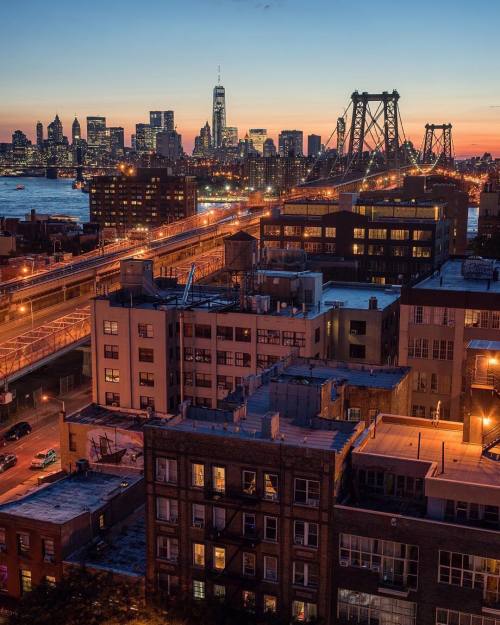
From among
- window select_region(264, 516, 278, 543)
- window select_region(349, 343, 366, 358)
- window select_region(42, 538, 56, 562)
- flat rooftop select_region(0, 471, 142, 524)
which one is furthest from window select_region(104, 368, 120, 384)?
window select_region(264, 516, 278, 543)

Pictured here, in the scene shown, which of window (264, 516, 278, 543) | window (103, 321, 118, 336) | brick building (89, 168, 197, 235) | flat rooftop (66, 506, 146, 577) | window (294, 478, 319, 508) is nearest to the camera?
window (294, 478, 319, 508)

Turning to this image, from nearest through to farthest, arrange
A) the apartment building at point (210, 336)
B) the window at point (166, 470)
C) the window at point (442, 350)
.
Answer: the window at point (166, 470), the window at point (442, 350), the apartment building at point (210, 336)

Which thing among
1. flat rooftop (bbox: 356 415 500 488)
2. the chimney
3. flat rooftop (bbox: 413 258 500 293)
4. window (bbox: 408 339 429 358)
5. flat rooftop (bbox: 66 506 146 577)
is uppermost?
flat rooftop (bbox: 413 258 500 293)

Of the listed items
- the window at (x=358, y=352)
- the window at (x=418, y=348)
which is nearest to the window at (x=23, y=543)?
the window at (x=418, y=348)

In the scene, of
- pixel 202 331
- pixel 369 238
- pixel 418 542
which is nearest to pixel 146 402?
pixel 202 331

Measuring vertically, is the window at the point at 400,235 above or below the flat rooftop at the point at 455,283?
below

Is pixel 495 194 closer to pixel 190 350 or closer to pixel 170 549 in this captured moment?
pixel 190 350

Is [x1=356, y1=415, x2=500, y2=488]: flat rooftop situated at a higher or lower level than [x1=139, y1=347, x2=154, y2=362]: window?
higher

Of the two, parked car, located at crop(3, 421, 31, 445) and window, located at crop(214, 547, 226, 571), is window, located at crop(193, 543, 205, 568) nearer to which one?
window, located at crop(214, 547, 226, 571)

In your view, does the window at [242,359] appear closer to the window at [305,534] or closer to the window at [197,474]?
the window at [197,474]
